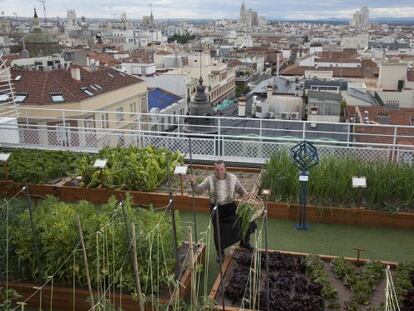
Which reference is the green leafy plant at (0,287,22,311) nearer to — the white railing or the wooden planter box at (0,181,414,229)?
the wooden planter box at (0,181,414,229)

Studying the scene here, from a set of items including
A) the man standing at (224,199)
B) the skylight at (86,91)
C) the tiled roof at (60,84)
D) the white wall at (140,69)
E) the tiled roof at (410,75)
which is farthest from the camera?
the white wall at (140,69)

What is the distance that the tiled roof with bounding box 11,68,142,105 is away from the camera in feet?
91.8

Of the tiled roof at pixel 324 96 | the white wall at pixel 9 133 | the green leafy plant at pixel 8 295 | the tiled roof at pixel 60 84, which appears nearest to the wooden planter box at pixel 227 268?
the green leafy plant at pixel 8 295

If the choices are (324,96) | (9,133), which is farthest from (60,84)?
(9,133)

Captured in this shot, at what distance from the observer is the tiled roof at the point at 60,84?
28.0m

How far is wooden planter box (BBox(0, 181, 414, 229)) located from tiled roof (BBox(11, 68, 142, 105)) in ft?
67.6

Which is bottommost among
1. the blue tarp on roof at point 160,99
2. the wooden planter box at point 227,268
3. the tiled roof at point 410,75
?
the blue tarp on roof at point 160,99

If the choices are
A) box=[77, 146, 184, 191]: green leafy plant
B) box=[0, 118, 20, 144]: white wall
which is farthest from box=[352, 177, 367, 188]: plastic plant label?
box=[0, 118, 20, 144]: white wall

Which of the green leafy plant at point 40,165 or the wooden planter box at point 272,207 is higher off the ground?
the green leafy plant at point 40,165

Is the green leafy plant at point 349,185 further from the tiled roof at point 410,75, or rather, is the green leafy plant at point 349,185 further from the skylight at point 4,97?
the tiled roof at point 410,75

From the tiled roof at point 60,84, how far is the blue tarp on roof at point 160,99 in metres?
5.09

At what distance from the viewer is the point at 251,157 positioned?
941 centimetres

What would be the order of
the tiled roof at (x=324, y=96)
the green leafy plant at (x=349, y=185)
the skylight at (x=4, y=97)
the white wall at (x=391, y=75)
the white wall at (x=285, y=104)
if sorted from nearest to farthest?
the green leafy plant at (x=349, y=185) < the skylight at (x=4, y=97) < the tiled roof at (x=324, y=96) < the white wall at (x=285, y=104) < the white wall at (x=391, y=75)

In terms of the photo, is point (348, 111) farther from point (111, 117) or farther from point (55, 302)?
point (55, 302)
